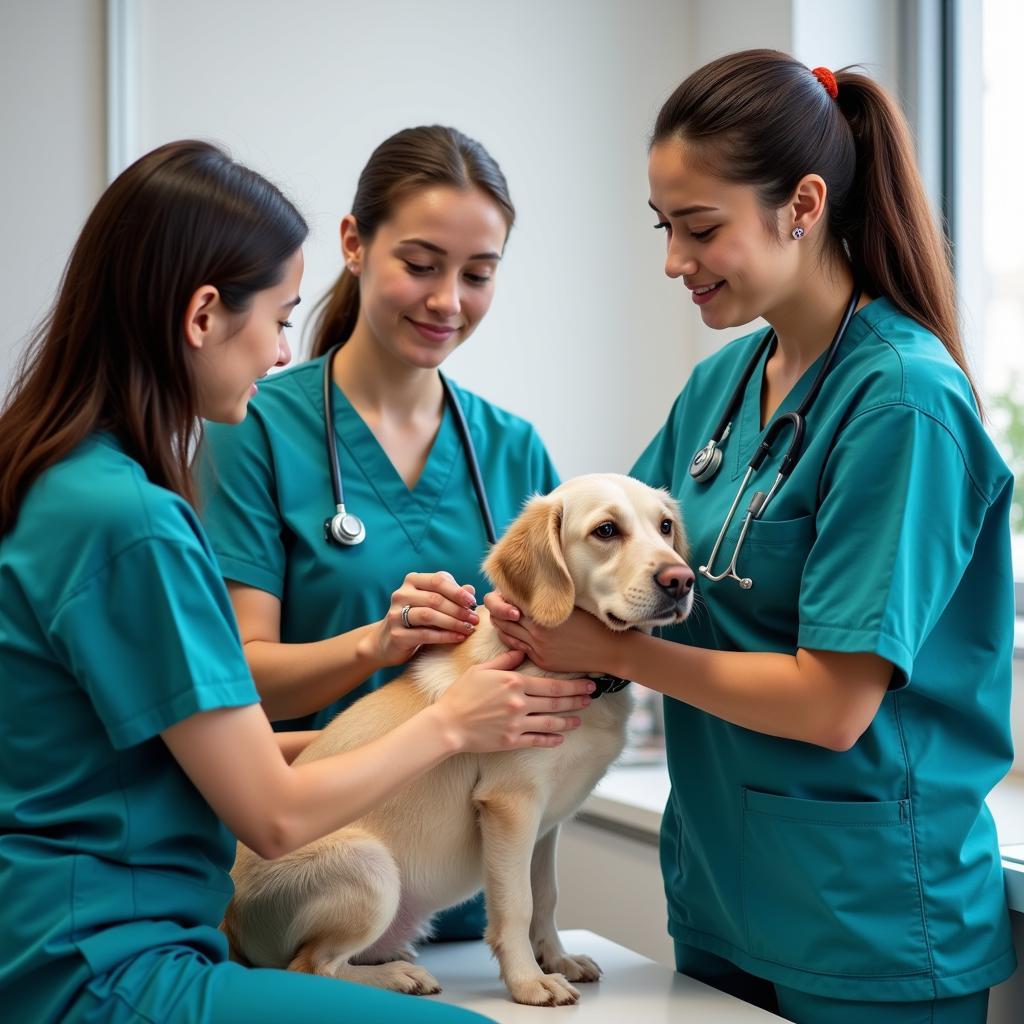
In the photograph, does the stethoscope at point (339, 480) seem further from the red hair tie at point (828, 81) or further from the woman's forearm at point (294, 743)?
the red hair tie at point (828, 81)

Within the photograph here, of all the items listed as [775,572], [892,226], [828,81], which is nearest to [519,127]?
[828,81]

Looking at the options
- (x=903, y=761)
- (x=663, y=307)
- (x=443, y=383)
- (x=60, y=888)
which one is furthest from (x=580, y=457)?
(x=60, y=888)

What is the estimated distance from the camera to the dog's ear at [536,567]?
1.45 m

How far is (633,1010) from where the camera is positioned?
133 centimetres

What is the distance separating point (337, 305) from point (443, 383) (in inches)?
9.2

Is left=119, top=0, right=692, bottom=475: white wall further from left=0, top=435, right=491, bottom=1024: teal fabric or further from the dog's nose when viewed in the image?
left=0, top=435, right=491, bottom=1024: teal fabric

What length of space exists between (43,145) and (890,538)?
2.17 metres

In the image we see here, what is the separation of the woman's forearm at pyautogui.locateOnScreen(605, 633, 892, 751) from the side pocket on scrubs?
111mm

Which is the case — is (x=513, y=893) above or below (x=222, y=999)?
below

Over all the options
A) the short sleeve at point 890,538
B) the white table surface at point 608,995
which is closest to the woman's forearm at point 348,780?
the white table surface at point 608,995

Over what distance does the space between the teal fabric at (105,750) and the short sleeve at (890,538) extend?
0.57 metres

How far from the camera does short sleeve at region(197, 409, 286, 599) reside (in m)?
1.63

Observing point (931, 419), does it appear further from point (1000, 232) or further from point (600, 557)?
point (1000, 232)

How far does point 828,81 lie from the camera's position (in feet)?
4.72
